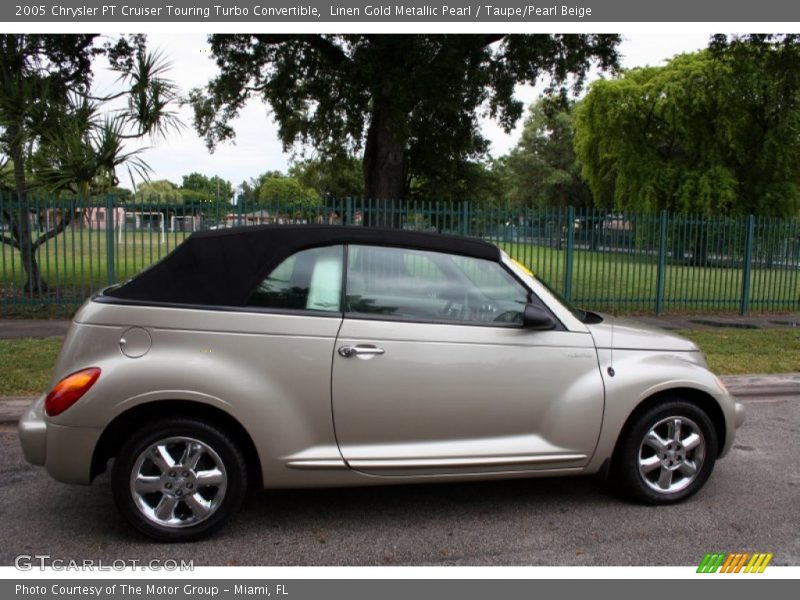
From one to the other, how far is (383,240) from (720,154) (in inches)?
1365

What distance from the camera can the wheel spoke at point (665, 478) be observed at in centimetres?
414

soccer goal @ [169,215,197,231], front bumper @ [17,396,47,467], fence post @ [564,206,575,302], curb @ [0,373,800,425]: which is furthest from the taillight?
fence post @ [564,206,575,302]

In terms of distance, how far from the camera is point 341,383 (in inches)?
142

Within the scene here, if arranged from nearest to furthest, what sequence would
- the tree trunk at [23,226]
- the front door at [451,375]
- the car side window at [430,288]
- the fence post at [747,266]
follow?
the front door at [451,375] < the car side window at [430,288] < the tree trunk at [23,226] < the fence post at [747,266]

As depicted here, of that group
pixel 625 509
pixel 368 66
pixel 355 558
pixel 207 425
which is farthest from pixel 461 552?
pixel 368 66

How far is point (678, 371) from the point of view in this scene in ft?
13.5

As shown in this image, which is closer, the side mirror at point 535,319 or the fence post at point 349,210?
the side mirror at point 535,319

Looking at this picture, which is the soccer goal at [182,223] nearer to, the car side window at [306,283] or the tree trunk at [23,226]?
the tree trunk at [23,226]

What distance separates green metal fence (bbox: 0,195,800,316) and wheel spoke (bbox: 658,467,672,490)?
8.22 meters

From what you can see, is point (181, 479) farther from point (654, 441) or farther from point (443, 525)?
point (654, 441)

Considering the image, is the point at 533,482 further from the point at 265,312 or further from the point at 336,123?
the point at 336,123

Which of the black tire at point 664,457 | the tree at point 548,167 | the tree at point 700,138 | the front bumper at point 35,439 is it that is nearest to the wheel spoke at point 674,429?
the black tire at point 664,457

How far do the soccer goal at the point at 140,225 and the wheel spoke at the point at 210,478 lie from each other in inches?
374

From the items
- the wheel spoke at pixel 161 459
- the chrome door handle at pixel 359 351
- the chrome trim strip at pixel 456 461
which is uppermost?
the chrome door handle at pixel 359 351
